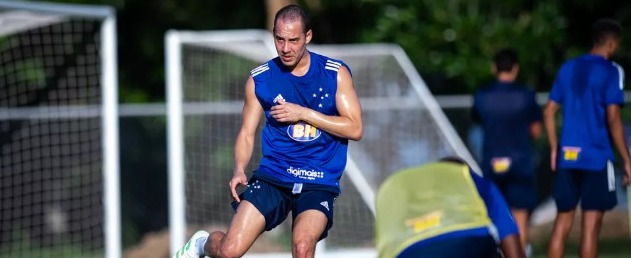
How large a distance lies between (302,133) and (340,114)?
250 millimetres

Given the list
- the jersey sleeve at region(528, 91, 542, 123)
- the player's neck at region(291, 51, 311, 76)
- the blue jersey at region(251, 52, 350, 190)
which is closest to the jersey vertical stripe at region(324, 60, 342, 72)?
the blue jersey at region(251, 52, 350, 190)

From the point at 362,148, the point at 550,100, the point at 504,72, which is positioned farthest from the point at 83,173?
the point at 550,100

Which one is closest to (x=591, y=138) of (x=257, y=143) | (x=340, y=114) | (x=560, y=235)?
(x=560, y=235)

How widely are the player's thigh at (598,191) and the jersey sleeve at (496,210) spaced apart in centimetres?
449

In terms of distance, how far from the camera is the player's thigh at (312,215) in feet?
29.1

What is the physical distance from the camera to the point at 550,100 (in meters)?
11.7

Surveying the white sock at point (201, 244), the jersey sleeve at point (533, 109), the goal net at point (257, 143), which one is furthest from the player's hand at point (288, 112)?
the goal net at point (257, 143)

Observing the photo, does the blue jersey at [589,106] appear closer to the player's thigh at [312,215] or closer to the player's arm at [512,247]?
the player's thigh at [312,215]

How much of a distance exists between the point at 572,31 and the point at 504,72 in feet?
29.9

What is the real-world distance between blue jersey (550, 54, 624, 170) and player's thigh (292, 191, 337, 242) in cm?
303

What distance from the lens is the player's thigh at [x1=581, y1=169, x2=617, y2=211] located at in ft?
37.1

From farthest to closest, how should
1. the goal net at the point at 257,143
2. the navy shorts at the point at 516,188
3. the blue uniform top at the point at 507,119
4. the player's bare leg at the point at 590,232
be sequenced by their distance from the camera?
the goal net at the point at 257,143
the navy shorts at the point at 516,188
the blue uniform top at the point at 507,119
the player's bare leg at the point at 590,232

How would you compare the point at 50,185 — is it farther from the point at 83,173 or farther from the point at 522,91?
the point at 522,91

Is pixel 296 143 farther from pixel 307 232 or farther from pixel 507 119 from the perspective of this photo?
pixel 507 119
